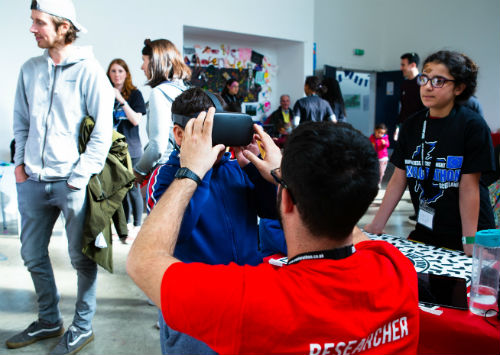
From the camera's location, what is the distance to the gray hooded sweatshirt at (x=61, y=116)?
6.03ft

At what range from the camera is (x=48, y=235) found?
196 cm

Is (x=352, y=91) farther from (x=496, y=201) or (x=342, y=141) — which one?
(x=342, y=141)

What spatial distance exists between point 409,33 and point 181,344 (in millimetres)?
9520

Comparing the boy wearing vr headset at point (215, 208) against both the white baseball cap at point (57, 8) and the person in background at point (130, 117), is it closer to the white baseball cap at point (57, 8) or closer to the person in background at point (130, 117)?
the white baseball cap at point (57, 8)

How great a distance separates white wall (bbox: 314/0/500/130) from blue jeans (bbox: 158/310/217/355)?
7.98 metres

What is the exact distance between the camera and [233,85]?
596cm

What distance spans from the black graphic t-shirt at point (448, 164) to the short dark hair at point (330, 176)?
36.7 inches

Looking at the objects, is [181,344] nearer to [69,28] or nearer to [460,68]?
[460,68]

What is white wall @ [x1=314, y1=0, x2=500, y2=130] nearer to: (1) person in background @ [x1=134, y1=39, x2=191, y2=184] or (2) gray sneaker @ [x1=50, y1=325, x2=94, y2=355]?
(1) person in background @ [x1=134, y1=39, x2=191, y2=184]

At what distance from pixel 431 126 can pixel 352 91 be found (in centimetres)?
791

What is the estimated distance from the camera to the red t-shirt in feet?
2.24

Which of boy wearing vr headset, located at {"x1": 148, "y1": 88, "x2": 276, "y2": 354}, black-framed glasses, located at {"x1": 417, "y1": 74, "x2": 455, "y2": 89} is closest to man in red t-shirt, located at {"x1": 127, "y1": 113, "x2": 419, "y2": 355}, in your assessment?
boy wearing vr headset, located at {"x1": 148, "y1": 88, "x2": 276, "y2": 354}

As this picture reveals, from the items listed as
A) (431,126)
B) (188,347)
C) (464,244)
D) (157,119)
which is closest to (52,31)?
(157,119)

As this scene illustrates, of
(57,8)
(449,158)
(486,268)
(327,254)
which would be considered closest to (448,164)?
(449,158)
